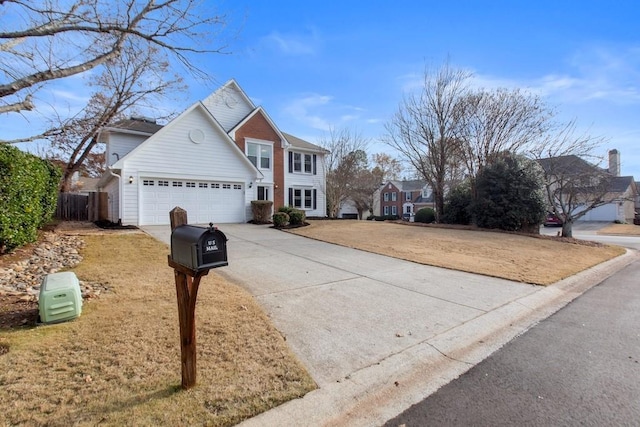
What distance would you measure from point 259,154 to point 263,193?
2.57 metres

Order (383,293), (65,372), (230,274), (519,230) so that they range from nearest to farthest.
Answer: (65,372) → (383,293) → (230,274) → (519,230)

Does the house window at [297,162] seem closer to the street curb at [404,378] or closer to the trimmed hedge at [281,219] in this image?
the trimmed hedge at [281,219]

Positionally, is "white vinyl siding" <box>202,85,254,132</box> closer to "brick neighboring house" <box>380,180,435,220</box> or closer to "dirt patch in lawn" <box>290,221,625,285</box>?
"dirt patch in lawn" <box>290,221,625,285</box>

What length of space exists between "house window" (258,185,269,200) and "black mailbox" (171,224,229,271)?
18870mm

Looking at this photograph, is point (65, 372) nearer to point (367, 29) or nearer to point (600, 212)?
point (367, 29)

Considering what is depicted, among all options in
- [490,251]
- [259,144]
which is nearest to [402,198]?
[259,144]

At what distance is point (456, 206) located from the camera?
798 inches

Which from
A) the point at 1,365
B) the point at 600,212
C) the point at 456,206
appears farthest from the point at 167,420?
the point at 600,212

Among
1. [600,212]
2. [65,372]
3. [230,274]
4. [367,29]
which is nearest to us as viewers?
[65,372]

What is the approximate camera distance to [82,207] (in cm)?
2102

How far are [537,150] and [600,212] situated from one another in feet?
98.7

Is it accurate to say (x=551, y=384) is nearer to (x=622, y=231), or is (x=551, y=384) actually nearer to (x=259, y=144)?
(x=259, y=144)

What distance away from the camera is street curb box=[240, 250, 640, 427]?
2.67m

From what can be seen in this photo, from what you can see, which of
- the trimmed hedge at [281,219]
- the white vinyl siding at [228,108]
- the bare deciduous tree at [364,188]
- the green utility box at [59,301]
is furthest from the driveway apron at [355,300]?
the bare deciduous tree at [364,188]
